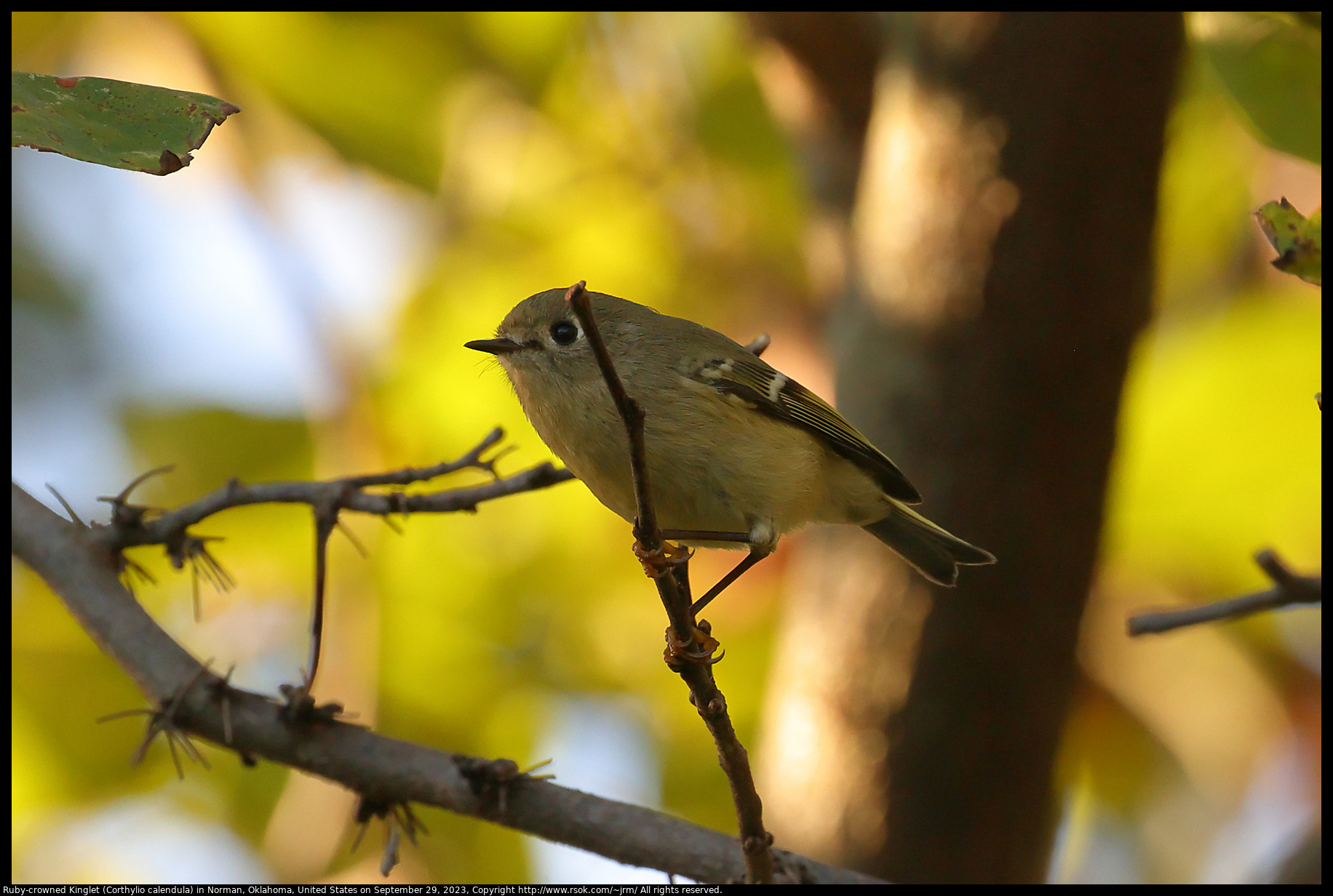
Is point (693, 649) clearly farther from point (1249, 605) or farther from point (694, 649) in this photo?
point (1249, 605)

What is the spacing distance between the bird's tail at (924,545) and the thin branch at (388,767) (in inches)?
39.7

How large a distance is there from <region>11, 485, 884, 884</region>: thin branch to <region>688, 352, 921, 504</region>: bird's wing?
81 cm

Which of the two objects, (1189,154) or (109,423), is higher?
(1189,154)

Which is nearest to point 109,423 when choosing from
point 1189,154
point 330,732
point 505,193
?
point 505,193

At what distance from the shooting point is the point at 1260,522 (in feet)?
9.30

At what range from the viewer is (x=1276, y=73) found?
4.95ft

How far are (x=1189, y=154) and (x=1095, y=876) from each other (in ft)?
7.89

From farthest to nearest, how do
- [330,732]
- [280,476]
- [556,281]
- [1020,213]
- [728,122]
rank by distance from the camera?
1. [728,122]
2. [556,281]
3. [280,476]
4. [1020,213]
5. [330,732]

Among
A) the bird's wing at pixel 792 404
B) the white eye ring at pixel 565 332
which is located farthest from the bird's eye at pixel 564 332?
the bird's wing at pixel 792 404

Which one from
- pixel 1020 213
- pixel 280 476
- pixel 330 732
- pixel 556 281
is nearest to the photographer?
pixel 330 732

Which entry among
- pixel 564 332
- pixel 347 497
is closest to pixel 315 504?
pixel 347 497

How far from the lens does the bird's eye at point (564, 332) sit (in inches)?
70.4

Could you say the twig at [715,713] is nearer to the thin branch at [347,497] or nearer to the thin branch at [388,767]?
the thin branch at [388,767]

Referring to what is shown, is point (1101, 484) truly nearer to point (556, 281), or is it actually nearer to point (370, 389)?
point (556, 281)
